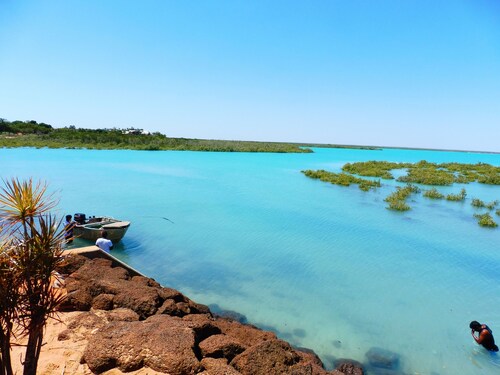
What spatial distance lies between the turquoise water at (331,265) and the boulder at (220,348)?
3181mm

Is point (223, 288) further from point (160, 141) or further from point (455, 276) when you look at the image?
point (160, 141)

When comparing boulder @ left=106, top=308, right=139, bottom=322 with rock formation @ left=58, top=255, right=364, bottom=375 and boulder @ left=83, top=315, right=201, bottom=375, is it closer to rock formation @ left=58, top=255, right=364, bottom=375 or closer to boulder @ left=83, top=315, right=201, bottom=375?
rock formation @ left=58, top=255, right=364, bottom=375

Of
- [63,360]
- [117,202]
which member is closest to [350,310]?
[63,360]

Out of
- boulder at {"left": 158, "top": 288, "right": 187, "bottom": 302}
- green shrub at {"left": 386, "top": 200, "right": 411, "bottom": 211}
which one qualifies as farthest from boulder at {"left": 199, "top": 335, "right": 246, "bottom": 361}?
green shrub at {"left": 386, "top": 200, "right": 411, "bottom": 211}

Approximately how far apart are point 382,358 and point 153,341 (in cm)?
562

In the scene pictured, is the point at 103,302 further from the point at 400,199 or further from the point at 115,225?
the point at 400,199

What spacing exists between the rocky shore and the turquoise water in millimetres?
1711

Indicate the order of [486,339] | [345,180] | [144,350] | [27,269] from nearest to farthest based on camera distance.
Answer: [27,269] < [144,350] < [486,339] < [345,180]

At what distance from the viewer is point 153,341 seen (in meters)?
4.80

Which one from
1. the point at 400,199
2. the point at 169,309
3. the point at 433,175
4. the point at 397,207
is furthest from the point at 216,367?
the point at 433,175

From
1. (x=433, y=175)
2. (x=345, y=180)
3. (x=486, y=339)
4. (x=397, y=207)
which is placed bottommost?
(x=486, y=339)

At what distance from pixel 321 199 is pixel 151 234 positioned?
15.6 metres

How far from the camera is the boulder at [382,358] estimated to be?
7.27m

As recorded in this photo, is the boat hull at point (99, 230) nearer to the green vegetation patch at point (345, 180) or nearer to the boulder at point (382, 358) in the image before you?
the boulder at point (382, 358)
